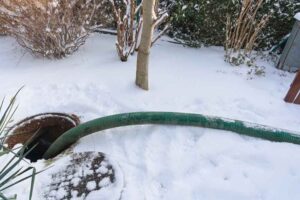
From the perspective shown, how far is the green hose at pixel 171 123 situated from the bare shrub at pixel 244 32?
1516 mm

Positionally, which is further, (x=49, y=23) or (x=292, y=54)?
(x=292, y=54)

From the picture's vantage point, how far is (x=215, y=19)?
4.13 m

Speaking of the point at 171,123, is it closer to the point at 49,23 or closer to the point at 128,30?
the point at 128,30

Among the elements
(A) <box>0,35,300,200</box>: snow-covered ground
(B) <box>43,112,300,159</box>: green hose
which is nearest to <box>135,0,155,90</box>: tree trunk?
(A) <box>0,35,300,200</box>: snow-covered ground

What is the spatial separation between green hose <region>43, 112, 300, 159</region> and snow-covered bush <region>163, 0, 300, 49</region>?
78.1 inches

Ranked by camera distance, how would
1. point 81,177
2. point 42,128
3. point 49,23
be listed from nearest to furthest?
point 81,177 < point 42,128 < point 49,23

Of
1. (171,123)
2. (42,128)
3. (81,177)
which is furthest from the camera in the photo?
(42,128)

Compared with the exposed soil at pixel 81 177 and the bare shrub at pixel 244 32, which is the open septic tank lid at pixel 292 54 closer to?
the bare shrub at pixel 244 32

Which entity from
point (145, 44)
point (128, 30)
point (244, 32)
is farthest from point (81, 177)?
point (244, 32)

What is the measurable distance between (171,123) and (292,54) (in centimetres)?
221

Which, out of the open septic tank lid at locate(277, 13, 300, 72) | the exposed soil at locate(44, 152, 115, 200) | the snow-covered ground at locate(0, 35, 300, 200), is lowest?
the exposed soil at locate(44, 152, 115, 200)

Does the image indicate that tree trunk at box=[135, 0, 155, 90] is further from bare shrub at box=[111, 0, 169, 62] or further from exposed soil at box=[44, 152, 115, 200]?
exposed soil at box=[44, 152, 115, 200]

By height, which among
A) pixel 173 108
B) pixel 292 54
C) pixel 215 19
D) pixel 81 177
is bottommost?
pixel 81 177

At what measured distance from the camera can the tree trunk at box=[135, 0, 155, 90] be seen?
109 inches
